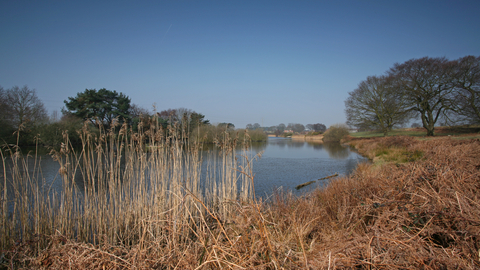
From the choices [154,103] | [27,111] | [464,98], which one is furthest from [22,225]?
[464,98]

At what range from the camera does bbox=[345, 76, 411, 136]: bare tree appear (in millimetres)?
24438

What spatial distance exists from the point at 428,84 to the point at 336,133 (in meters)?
19.0

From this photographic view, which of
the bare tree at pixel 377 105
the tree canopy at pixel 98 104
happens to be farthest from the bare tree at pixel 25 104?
the bare tree at pixel 377 105

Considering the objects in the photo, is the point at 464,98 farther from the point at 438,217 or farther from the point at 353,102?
the point at 438,217

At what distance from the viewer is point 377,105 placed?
26.0 metres

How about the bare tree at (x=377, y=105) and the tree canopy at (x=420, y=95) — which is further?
the bare tree at (x=377, y=105)

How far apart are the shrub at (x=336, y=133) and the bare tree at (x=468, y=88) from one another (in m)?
19.3

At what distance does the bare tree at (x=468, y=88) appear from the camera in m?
19.8

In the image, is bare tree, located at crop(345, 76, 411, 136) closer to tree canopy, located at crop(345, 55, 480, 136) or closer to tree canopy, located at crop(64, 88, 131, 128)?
tree canopy, located at crop(345, 55, 480, 136)

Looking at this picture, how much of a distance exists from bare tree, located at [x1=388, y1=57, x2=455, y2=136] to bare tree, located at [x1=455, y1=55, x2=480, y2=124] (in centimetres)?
55

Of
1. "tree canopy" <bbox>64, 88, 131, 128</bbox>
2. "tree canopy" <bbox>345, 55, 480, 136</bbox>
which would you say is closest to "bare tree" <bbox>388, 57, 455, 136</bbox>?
"tree canopy" <bbox>345, 55, 480, 136</bbox>

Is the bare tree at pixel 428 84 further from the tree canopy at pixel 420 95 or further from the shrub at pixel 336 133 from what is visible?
the shrub at pixel 336 133

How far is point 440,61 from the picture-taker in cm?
2192

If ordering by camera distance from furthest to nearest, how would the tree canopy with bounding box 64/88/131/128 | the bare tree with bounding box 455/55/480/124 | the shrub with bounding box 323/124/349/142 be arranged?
1. the shrub with bounding box 323/124/349/142
2. the tree canopy with bounding box 64/88/131/128
3. the bare tree with bounding box 455/55/480/124
